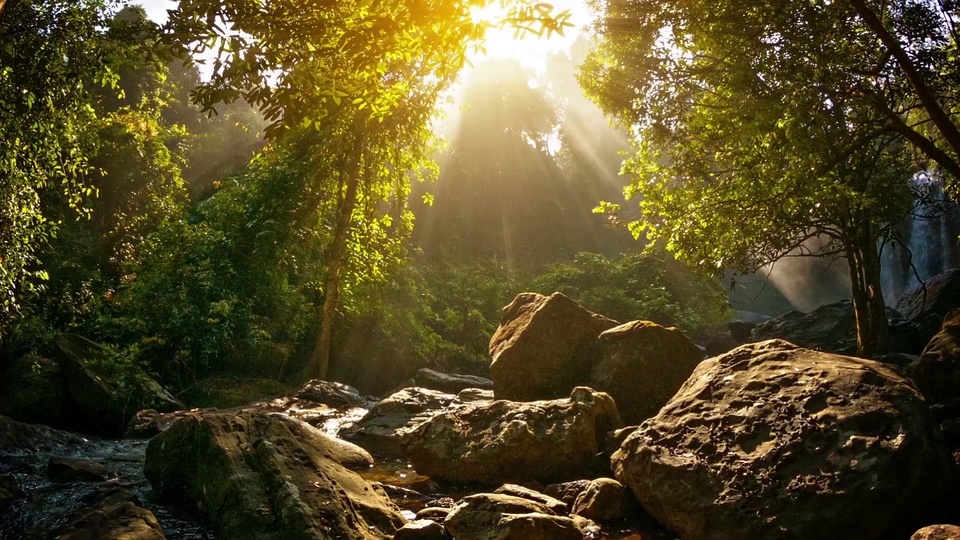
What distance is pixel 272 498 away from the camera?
5.88 m

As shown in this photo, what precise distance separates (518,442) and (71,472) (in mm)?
Answer: 6009

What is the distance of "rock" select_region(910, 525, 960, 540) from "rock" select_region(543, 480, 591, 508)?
3.63 m

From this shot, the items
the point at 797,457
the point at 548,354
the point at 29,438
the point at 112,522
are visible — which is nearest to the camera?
the point at 112,522

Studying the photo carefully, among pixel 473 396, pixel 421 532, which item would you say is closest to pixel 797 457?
pixel 421 532

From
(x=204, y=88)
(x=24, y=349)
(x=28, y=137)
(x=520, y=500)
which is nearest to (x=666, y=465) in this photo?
(x=520, y=500)

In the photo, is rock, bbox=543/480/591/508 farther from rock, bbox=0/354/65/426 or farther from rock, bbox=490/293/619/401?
rock, bbox=0/354/65/426

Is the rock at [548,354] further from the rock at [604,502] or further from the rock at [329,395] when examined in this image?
the rock at [329,395]

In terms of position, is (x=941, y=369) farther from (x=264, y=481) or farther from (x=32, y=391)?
(x=32, y=391)

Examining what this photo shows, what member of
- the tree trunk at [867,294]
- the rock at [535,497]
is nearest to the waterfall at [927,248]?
the tree trunk at [867,294]

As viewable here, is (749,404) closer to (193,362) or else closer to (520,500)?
(520,500)

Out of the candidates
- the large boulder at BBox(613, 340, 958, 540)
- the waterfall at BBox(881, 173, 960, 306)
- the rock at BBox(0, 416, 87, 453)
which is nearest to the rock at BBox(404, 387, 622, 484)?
the large boulder at BBox(613, 340, 958, 540)

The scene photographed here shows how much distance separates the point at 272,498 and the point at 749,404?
5.17 metres

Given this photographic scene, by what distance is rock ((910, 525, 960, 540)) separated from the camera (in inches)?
178

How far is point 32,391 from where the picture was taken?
11.3 metres
